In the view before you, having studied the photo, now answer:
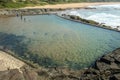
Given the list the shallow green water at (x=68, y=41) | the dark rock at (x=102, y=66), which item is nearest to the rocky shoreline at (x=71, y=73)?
the dark rock at (x=102, y=66)

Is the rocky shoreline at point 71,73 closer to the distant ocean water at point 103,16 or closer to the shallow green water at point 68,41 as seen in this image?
the shallow green water at point 68,41

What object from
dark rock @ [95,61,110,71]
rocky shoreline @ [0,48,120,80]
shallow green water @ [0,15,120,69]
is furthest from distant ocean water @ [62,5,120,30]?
rocky shoreline @ [0,48,120,80]

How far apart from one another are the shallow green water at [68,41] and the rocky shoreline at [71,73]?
2705 millimetres

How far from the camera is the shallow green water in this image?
31.0 meters

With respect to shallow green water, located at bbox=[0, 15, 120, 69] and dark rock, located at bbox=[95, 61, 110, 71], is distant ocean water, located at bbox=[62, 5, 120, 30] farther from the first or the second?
dark rock, located at bbox=[95, 61, 110, 71]

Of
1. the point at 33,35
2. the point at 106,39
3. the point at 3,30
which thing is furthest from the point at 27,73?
the point at 3,30

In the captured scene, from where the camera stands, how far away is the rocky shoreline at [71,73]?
2240cm

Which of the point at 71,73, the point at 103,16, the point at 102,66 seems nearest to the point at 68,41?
the point at 102,66

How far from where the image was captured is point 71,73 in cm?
2484

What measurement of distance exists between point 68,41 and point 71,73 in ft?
49.5

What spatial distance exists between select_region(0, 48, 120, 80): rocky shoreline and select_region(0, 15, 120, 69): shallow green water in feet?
8.88

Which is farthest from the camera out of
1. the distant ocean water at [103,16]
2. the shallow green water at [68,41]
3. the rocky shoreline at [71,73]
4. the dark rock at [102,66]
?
the distant ocean water at [103,16]

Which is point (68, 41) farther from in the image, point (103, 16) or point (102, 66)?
point (103, 16)

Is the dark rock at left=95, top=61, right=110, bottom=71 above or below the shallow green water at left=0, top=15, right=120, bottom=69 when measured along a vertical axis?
above
